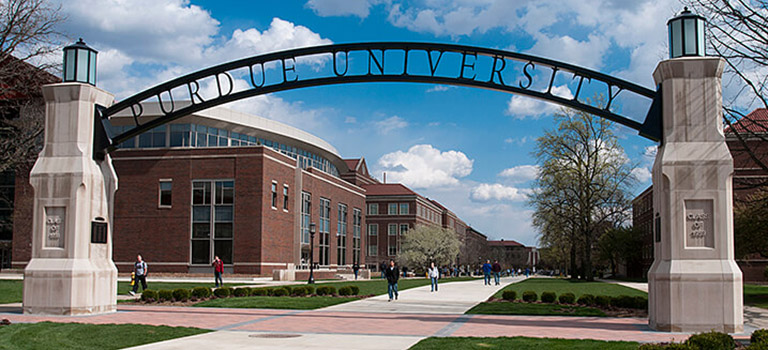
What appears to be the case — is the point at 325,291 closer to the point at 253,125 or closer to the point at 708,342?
the point at 708,342

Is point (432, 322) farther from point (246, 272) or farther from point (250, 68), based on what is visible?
point (246, 272)

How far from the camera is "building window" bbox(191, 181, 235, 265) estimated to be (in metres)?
53.5

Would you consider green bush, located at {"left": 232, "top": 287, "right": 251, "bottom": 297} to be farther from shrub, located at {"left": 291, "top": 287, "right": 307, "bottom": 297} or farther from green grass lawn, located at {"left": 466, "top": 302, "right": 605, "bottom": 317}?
green grass lawn, located at {"left": 466, "top": 302, "right": 605, "bottom": 317}

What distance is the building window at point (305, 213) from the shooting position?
6244 centimetres

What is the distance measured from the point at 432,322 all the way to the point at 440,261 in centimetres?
8250

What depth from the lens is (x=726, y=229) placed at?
14.3 metres

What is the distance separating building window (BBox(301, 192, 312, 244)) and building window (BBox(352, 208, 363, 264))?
16.5m

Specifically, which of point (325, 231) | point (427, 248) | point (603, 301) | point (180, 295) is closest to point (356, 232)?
point (325, 231)

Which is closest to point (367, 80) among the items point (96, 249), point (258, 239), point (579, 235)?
point (96, 249)

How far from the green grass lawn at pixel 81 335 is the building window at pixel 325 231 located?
53313mm

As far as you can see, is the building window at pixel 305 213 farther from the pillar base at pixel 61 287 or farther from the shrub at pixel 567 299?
the pillar base at pixel 61 287

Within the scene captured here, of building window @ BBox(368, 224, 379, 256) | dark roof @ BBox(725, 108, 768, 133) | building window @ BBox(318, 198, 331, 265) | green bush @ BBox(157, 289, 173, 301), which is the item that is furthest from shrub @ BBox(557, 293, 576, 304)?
building window @ BBox(368, 224, 379, 256)

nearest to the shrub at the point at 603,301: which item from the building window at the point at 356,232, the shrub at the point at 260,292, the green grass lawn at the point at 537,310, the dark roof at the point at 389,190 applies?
the green grass lawn at the point at 537,310

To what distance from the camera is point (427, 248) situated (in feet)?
320
